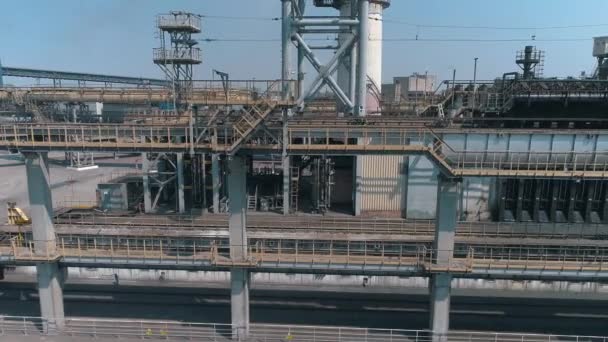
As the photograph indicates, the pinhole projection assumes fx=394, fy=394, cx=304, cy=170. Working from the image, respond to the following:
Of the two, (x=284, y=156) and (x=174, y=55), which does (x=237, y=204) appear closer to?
(x=284, y=156)

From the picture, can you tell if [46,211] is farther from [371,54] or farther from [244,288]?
[371,54]

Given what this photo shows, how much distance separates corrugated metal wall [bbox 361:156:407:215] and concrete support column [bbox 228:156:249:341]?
9.56 metres

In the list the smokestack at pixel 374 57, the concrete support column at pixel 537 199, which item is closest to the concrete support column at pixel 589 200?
the concrete support column at pixel 537 199

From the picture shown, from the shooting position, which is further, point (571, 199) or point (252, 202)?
point (252, 202)

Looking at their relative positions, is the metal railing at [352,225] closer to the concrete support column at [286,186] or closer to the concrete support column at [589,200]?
the concrete support column at [589,200]

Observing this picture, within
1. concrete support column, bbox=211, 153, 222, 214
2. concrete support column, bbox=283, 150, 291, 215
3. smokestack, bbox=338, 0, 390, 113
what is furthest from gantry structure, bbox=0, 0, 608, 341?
smokestack, bbox=338, 0, 390, 113

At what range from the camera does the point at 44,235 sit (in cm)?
1445

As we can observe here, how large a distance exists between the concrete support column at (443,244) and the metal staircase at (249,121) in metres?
6.33

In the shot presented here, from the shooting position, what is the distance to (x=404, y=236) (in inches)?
734

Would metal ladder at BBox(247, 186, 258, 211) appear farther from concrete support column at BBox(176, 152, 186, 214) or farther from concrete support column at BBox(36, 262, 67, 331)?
concrete support column at BBox(36, 262, 67, 331)

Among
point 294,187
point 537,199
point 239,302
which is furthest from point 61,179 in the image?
point 537,199

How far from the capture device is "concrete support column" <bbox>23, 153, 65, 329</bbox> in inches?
556

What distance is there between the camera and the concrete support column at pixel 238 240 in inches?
542

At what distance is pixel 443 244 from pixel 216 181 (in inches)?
524
